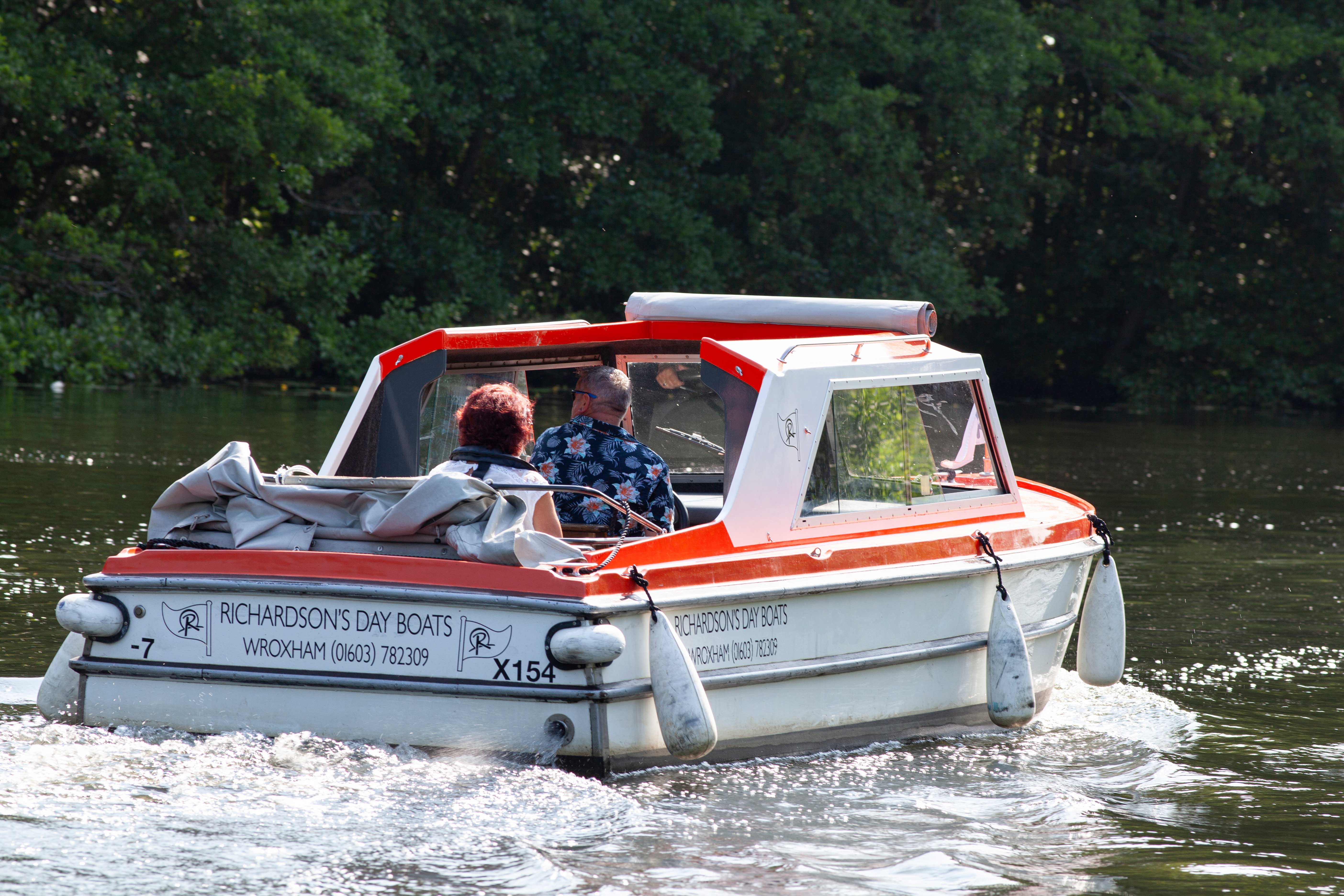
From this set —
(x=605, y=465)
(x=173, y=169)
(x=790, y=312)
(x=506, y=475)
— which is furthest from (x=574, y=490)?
(x=173, y=169)

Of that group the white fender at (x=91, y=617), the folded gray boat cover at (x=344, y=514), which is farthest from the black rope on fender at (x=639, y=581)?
the white fender at (x=91, y=617)

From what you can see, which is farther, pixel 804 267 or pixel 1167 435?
pixel 804 267

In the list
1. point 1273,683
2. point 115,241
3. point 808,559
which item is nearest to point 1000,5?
point 115,241

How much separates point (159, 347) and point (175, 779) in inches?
917

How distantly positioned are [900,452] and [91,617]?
3136 mm

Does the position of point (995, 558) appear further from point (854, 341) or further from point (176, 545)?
point (176, 545)

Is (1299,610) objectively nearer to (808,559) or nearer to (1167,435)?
(808,559)

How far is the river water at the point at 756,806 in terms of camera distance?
→ 4.48m

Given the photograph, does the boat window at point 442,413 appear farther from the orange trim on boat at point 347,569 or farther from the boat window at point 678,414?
the orange trim on boat at point 347,569

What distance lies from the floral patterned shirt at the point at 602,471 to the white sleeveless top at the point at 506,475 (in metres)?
0.52

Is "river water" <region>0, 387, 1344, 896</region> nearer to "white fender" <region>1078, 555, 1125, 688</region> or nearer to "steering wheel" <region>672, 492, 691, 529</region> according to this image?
"white fender" <region>1078, 555, 1125, 688</region>

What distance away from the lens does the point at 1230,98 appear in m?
33.7

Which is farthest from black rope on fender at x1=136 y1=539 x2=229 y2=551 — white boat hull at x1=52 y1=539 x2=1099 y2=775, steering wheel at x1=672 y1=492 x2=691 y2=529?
steering wheel at x1=672 y1=492 x2=691 y2=529

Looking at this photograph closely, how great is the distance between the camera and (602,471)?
20.7ft
